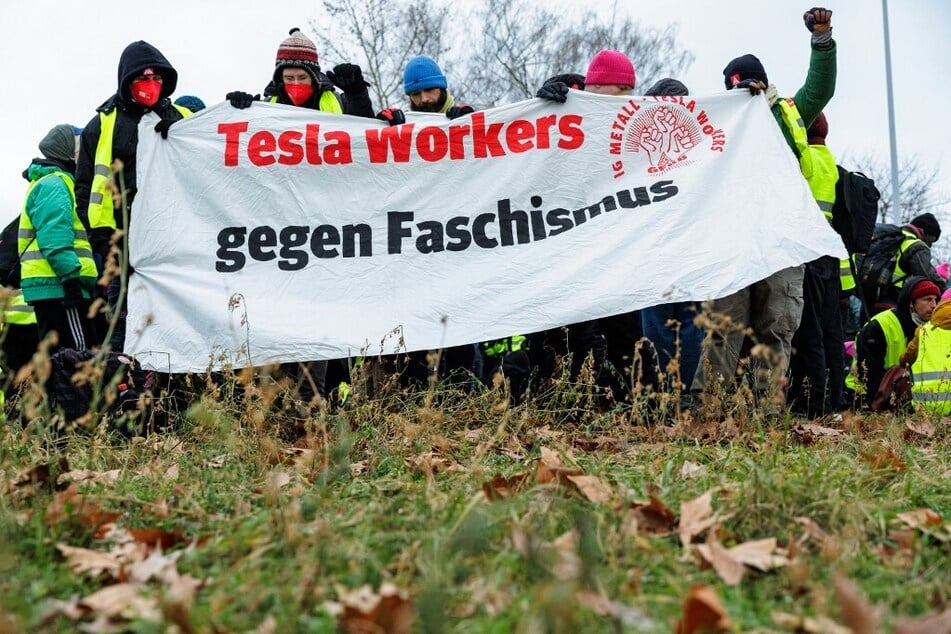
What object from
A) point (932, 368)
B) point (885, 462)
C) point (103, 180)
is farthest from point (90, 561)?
point (932, 368)

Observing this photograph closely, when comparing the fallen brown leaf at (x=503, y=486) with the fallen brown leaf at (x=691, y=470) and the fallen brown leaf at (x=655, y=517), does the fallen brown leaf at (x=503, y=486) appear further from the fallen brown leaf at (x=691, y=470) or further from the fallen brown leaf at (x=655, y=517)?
the fallen brown leaf at (x=691, y=470)

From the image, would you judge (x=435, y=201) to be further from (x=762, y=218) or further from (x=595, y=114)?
(x=762, y=218)

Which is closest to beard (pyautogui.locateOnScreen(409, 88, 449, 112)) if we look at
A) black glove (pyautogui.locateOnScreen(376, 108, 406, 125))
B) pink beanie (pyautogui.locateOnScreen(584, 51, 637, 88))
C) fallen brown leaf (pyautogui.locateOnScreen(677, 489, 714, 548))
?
black glove (pyautogui.locateOnScreen(376, 108, 406, 125))

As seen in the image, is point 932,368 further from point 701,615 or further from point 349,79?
point 701,615

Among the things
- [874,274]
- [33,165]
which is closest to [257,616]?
[33,165]

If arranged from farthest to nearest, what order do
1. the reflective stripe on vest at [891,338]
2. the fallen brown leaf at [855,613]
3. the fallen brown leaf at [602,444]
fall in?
1. the reflective stripe on vest at [891,338]
2. the fallen brown leaf at [602,444]
3. the fallen brown leaf at [855,613]

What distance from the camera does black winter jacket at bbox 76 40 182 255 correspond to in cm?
550

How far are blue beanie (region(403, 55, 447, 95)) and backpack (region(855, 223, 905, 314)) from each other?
3848 millimetres

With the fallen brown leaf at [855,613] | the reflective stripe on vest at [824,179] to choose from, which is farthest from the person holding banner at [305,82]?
the fallen brown leaf at [855,613]

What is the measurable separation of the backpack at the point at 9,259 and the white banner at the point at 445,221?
1.64 meters

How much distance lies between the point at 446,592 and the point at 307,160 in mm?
3842

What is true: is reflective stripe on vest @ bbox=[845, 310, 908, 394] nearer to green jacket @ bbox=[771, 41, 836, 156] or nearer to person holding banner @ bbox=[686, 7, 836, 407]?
person holding banner @ bbox=[686, 7, 836, 407]

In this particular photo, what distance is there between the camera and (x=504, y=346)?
7594 millimetres

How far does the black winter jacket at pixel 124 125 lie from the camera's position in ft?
18.0
